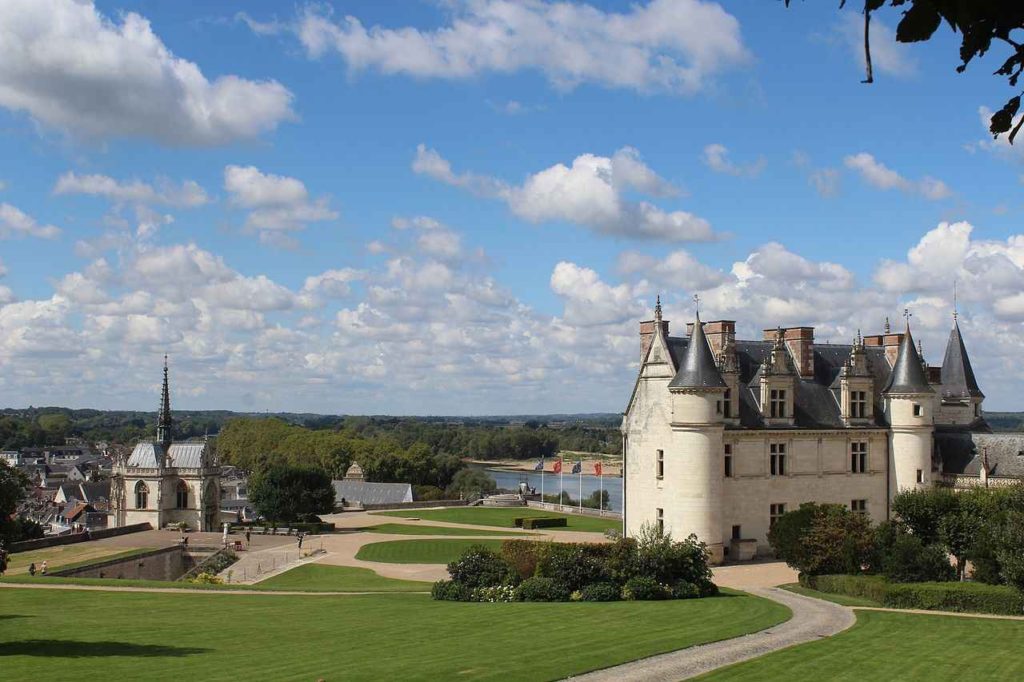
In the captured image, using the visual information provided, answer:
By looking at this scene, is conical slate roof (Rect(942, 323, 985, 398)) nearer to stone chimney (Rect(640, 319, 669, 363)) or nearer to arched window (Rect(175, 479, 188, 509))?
stone chimney (Rect(640, 319, 669, 363))

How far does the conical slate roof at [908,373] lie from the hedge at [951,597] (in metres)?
14.6

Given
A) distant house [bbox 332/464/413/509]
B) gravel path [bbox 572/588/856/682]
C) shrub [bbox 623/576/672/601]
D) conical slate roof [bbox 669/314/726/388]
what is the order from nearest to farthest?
gravel path [bbox 572/588/856/682]
shrub [bbox 623/576/672/601]
conical slate roof [bbox 669/314/726/388]
distant house [bbox 332/464/413/509]

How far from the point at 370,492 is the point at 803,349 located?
5494 centimetres

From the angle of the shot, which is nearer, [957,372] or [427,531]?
[957,372]

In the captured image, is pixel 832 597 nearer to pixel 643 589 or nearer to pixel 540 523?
pixel 643 589

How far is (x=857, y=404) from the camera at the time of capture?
43.7 metres

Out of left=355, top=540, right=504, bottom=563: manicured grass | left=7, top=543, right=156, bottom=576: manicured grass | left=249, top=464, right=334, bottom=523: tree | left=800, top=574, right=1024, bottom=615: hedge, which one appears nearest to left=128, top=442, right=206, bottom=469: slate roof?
left=249, top=464, right=334, bottom=523: tree

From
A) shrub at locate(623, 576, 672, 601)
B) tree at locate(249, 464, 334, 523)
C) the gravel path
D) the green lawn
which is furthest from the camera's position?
the green lawn

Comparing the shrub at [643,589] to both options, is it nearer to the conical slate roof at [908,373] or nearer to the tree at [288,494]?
the conical slate roof at [908,373]

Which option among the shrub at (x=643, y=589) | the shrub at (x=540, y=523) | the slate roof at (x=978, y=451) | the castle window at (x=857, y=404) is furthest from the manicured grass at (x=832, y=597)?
the shrub at (x=540, y=523)

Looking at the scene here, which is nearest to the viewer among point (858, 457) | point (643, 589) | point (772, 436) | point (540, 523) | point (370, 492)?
point (643, 589)

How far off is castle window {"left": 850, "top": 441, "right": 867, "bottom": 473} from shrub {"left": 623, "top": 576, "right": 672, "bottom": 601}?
17.5m

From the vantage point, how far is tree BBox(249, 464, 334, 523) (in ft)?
205

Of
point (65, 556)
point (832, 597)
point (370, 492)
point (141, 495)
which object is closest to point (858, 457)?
point (832, 597)
